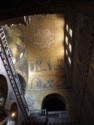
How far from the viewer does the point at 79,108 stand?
467 inches

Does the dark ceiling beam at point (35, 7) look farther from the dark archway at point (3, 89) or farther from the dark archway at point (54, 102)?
the dark archway at point (54, 102)

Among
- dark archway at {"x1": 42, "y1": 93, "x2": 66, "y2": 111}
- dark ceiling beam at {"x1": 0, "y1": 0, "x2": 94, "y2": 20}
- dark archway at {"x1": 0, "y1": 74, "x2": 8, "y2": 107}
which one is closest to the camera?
dark ceiling beam at {"x1": 0, "y1": 0, "x2": 94, "y2": 20}

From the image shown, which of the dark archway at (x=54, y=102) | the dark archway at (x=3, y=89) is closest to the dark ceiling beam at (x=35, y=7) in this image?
the dark archway at (x=3, y=89)

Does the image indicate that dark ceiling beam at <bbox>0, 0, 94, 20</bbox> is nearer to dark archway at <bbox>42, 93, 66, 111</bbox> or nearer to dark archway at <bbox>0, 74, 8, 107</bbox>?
dark archway at <bbox>0, 74, 8, 107</bbox>

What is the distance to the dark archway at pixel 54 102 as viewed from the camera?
15416 millimetres

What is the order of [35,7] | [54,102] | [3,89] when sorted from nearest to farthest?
[35,7], [3,89], [54,102]

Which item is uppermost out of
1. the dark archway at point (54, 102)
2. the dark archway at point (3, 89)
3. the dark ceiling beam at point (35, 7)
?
the dark ceiling beam at point (35, 7)

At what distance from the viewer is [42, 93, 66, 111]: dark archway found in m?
15.4

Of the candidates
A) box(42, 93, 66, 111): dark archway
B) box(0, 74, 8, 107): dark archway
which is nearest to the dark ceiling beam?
box(0, 74, 8, 107): dark archway

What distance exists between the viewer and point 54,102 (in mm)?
16719

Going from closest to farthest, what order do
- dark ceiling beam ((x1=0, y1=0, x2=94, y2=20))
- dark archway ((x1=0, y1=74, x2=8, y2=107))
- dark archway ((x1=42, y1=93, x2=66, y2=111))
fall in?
dark ceiling beam ((x1=0, y1=0, x2=94, y2=20)) → dark archway ((x1=0, y1=74, x2=8, y2=107)) → dark archway ((x1=42, y1=93, x2=66, y2=111))

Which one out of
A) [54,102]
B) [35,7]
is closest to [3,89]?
[35,7]

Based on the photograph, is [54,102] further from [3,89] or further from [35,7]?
[35,7]

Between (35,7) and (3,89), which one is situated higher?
(35,7)
